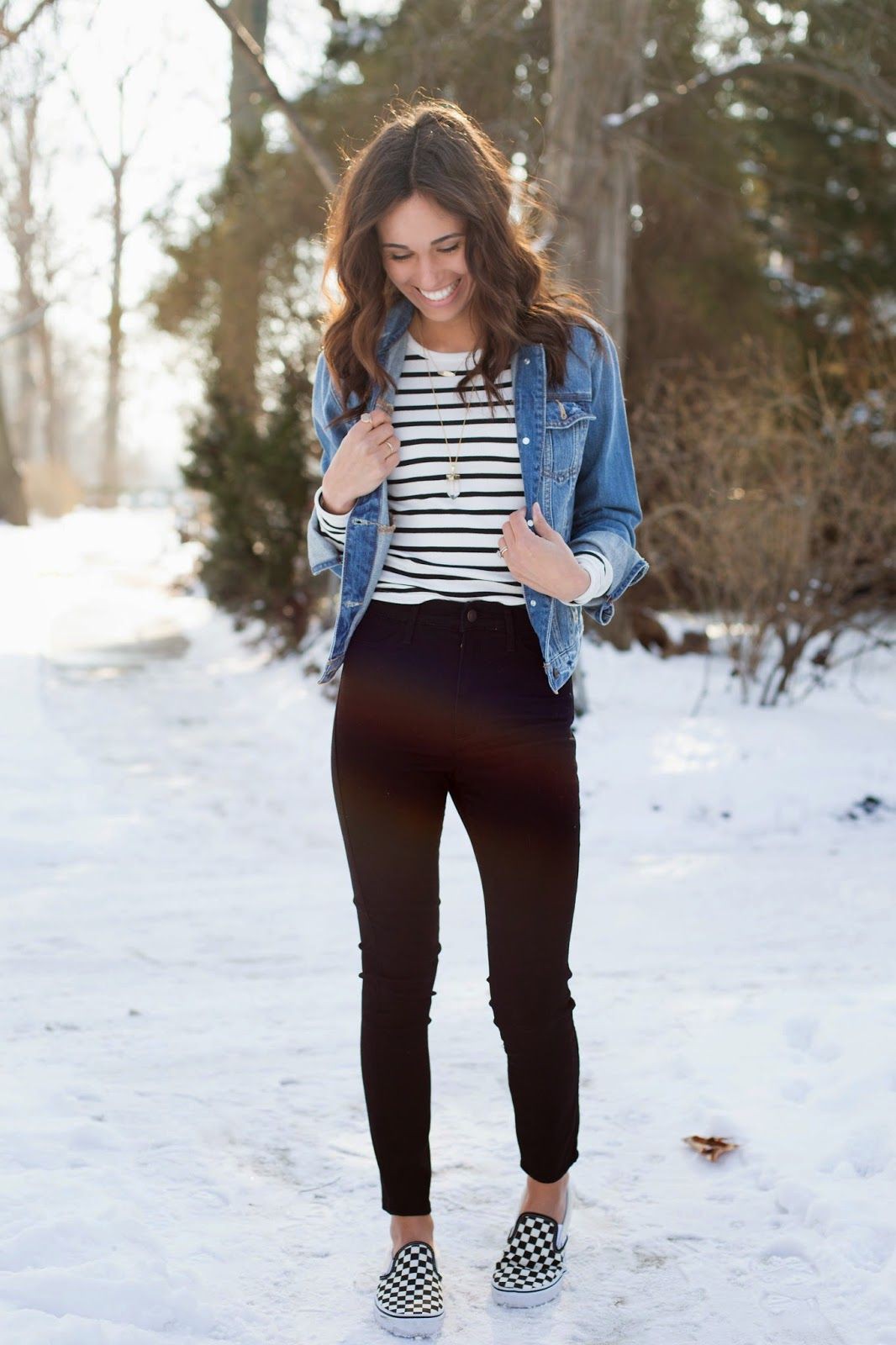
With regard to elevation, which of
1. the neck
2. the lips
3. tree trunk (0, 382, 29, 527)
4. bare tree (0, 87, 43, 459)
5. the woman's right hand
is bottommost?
tree trunk (0, 382, 29, 527)

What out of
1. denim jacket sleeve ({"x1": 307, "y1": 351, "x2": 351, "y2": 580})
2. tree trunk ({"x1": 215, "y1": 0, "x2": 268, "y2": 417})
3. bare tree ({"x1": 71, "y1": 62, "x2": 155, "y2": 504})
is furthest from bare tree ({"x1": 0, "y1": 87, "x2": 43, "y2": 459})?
denim jacket sleeve ({"x1": 307, "y1": 351, "x2": 351, "y2": 580})

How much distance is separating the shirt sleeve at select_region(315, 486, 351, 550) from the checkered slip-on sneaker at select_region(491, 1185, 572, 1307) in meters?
1.26

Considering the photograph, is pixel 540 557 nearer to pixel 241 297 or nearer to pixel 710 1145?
pixel 710 1145

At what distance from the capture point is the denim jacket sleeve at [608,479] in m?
2.35

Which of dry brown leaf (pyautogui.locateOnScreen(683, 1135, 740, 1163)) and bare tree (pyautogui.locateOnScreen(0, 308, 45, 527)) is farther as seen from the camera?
bare tree (pyautogui.locateOnScreen(0, 308, 45, 527))

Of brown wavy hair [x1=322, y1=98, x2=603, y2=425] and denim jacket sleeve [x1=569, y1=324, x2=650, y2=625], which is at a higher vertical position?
brown wavy hair [x1=322, y1=98, x2=603, y2=425]

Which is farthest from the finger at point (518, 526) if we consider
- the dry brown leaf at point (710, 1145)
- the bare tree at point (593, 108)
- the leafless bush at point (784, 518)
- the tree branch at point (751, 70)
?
the tree branch at point (751, 70)

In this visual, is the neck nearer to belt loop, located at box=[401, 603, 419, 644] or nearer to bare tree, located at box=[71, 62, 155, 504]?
belt loop, located at box=[401, 603, 419, 644]

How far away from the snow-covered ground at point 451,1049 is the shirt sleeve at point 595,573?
126cm

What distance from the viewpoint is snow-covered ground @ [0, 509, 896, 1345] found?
241 centimetres

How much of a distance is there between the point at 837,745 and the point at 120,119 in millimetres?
22420

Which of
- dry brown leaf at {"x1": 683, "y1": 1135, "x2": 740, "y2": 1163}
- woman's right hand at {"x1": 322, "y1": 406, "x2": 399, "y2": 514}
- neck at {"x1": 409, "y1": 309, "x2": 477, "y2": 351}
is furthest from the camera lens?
dry brown leaf at {"x1": 683, "y1": 1135, "x2": 740, "y2": 1163}

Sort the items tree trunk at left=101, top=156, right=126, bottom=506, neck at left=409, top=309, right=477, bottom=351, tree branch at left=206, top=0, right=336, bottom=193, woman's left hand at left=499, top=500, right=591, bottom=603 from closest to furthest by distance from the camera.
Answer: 1. woman's left hand at left=499, top=500, right=591, bottom=603
2. neck at left=409, top=309, right=477, bottom=351
3. tree branch at left=206, top=0, right=336, bottom=193
4. tree trunk at left=101, top=156, right=126, bottom=506

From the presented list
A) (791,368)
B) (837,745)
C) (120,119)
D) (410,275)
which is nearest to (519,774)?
(410,275)
